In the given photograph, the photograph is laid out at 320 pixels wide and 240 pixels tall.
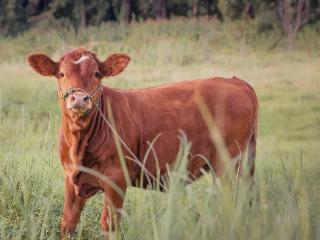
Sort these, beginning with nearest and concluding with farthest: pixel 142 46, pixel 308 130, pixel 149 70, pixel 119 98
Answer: pixel 119 98 → pixel 308 130 → pixel 149 70 → pixel 142 46

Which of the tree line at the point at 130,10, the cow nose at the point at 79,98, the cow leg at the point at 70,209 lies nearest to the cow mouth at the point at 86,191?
the cow leg at the point at 70,209

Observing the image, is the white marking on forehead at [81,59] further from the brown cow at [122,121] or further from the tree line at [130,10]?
the tree line at [130,10]

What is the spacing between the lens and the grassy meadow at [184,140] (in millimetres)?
2629

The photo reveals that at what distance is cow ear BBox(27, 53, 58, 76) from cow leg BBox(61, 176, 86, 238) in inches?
28.8

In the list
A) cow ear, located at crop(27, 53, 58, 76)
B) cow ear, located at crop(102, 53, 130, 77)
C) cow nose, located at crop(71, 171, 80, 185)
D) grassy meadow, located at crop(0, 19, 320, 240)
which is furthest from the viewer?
cow ear, located at crop(102, 53, 130, 77)

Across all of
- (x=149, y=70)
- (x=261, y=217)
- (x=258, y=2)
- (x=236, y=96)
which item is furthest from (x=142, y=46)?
(x=261, y=217)

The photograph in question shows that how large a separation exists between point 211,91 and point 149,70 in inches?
445

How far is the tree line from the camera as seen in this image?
25.0 meters

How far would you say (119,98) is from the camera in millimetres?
5242

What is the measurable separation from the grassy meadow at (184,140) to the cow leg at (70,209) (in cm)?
9

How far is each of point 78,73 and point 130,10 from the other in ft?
90.2

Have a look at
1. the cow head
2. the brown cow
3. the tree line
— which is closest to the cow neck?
the brown cow

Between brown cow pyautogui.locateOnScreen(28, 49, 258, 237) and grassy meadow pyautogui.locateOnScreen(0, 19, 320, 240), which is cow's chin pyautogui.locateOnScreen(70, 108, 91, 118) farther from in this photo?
grassy meadow pyautogui.locateOnScreen(0, 19, 320, 240)

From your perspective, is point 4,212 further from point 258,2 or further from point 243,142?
point 258,2
